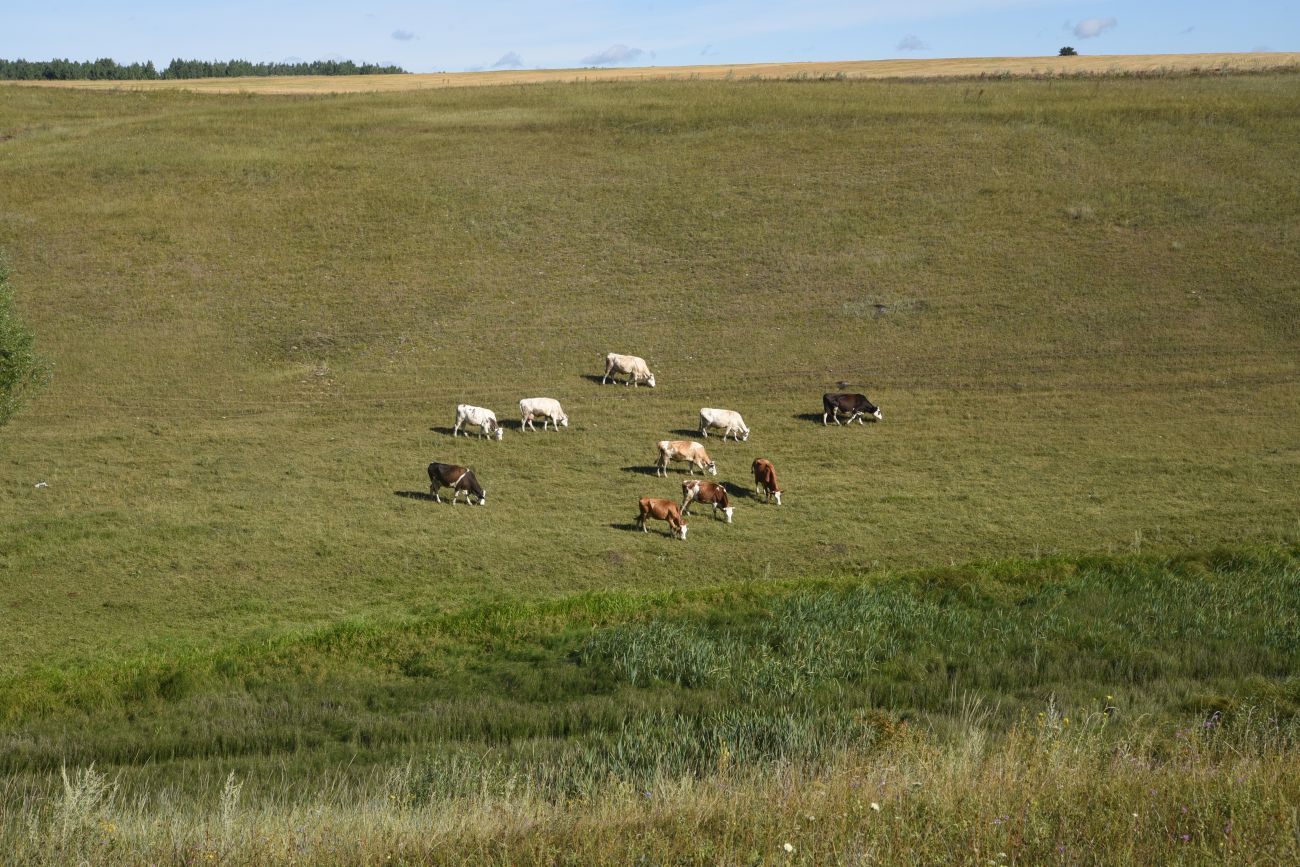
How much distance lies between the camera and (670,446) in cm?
3166

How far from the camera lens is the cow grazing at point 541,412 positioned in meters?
36.0

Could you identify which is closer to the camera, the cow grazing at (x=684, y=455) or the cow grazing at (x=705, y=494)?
the cow grazing at (x=705, y=494)

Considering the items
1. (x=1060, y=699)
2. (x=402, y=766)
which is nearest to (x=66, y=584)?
(x=402, y=766)

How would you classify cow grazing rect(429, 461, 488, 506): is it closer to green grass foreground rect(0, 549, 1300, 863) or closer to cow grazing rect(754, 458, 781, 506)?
cow grazing rect(754, 458, 781, 506)

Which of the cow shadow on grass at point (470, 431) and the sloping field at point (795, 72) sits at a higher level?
the sloping field at point (795, 72)

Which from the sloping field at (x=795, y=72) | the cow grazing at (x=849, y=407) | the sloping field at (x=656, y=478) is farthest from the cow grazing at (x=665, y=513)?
the sloping field at (x=795, y=72)

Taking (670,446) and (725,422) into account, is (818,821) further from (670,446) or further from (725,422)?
(725,422)

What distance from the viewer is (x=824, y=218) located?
5881cm

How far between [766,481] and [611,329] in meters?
18.8

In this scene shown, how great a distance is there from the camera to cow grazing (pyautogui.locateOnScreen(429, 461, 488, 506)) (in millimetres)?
28875

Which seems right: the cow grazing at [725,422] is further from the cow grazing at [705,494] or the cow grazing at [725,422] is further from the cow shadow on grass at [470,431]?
the cow grazing at [705,494]

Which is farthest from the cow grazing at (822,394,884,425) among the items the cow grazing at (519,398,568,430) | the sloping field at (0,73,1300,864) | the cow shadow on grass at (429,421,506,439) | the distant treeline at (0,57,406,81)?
the distant treeline at (0,57,406,81)

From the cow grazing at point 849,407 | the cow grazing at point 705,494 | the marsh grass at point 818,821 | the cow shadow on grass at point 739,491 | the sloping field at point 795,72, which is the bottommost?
the cow shadow on grass at point 739,491

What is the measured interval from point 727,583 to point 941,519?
7552mm
